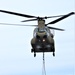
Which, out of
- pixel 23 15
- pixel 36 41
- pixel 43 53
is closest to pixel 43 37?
pixel 36 41

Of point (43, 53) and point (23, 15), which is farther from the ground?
point (23, 15)

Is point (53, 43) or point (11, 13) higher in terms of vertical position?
point (11, 13)

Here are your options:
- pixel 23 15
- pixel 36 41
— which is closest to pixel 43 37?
pixel 36 41

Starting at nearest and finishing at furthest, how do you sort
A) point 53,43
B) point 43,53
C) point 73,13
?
point 43,53, point 53,43, point 73,13

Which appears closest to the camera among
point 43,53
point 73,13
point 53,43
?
point 43,53

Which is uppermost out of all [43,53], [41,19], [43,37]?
[41,19]

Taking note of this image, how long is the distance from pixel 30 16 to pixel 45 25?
11.9ft

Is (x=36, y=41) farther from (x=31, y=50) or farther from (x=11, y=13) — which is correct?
(x=11, y=13)

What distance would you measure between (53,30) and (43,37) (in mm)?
5575

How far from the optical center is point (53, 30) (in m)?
45.2

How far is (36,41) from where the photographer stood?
4025 cm

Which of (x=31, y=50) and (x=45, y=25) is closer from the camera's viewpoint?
(x=31, y=50)

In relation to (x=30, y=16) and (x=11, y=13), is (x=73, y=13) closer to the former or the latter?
(x=30, y=16)

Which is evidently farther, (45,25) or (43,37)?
(45,25)
